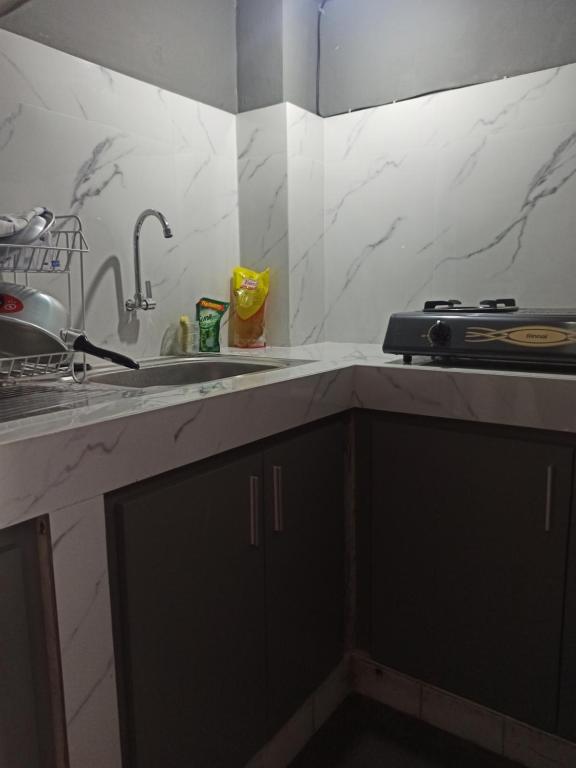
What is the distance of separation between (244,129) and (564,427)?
53.8 inches

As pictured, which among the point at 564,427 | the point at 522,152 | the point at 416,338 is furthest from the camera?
the point at 522,152

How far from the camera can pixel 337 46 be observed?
1.91m

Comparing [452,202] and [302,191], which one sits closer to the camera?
[452,202]

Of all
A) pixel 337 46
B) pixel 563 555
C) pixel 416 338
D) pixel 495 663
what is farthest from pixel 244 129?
pixel 495 663

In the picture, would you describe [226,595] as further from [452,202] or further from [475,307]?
[452,202]

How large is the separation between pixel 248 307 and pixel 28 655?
1.24 metres

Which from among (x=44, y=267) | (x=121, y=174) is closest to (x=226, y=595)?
(x=44, y=267)

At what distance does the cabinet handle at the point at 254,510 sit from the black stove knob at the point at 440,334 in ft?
1.71

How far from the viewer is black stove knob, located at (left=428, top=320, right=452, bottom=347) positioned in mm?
1345

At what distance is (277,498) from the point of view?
124 cm

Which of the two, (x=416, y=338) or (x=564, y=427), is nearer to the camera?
(x=564, y=427)

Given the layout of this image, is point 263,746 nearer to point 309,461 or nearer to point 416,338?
point 309,461

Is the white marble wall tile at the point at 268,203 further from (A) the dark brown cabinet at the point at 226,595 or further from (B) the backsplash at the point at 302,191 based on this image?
(A) the dark brown cabinet at the point at 226,595

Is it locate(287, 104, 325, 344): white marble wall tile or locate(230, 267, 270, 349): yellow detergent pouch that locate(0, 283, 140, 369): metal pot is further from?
locate(287, 104, 325, 344): white marble wall tile
